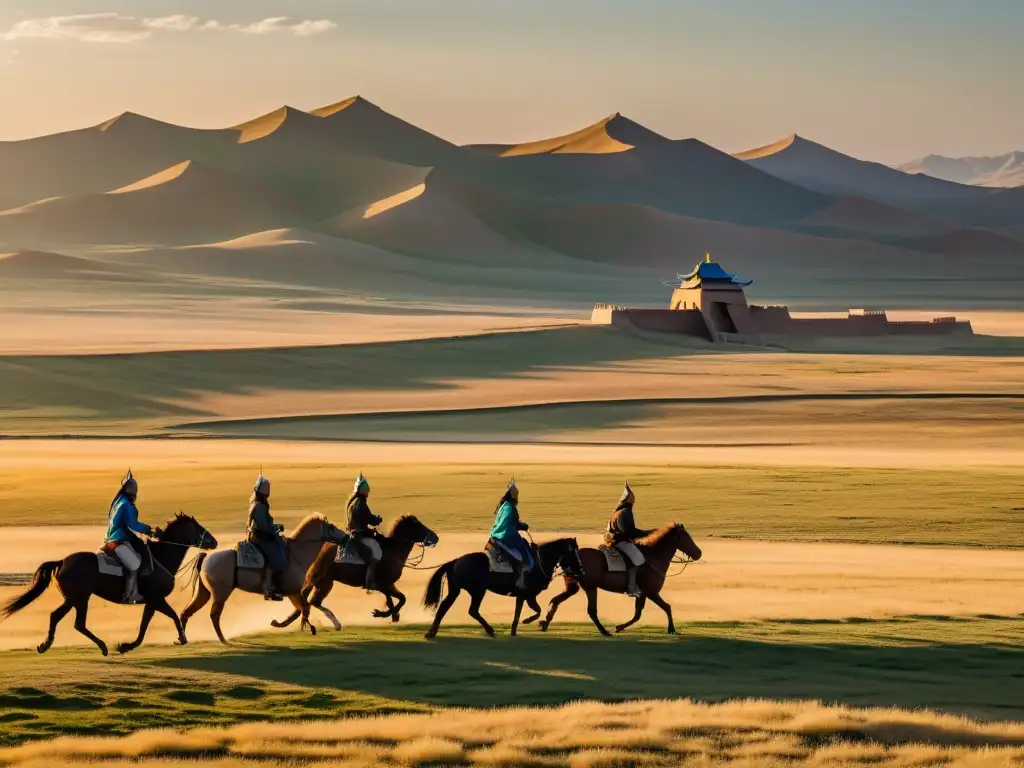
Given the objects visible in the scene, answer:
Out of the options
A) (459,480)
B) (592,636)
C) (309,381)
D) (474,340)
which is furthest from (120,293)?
(592,636)

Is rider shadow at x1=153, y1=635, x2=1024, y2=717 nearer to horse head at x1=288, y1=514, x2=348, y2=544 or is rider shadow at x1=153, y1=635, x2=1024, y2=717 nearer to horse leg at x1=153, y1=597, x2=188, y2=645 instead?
horse leg at x1=153, y1=597, x2=188, y2=645

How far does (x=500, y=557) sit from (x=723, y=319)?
70.9 metres

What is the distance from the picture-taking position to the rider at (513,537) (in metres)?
19.7

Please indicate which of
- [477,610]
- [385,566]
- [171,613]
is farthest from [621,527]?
[171,613]

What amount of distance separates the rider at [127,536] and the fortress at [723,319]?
69318 millimetres

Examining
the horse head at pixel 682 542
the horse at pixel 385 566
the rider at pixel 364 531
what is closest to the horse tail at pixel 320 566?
the horse at pixel 385 566

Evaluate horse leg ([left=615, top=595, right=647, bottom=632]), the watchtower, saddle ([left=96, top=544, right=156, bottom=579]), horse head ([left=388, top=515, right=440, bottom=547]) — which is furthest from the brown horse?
the watchtower

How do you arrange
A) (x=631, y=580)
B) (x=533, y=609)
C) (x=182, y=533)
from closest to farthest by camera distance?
(x=182, y=533)
(x=631, y=580)
(x=533, y=609)

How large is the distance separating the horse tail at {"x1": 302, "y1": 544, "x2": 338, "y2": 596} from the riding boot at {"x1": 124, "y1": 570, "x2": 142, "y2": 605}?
2.28 meters

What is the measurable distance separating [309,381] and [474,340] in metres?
14.5

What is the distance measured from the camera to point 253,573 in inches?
797

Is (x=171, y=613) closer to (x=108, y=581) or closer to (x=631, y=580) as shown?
(x=108, y=581)

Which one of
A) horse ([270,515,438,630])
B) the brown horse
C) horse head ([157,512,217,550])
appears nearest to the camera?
horse head ([157,512,217,550])

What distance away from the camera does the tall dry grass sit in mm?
14781
